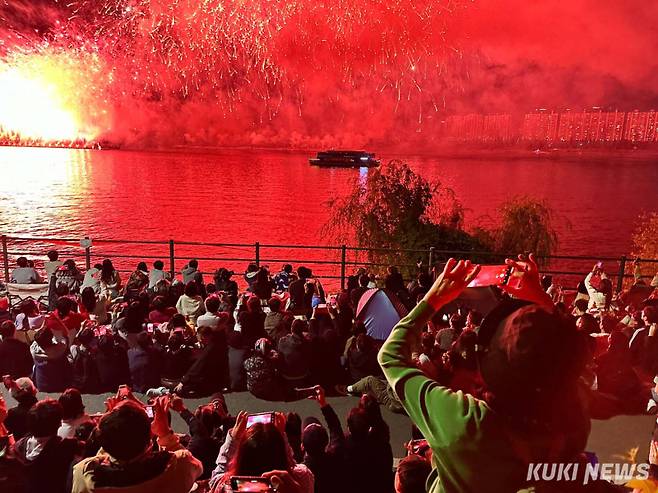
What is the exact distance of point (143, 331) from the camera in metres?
6.42

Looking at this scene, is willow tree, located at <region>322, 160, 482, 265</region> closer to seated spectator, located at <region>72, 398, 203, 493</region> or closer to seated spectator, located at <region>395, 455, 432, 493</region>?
seated spectator, located at <region>395, 455, 432, 493</region>

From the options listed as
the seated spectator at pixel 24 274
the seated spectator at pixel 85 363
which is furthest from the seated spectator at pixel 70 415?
the seated spectator at pixel 24 274

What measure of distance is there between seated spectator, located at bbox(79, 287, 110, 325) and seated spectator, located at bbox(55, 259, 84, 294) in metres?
0.75

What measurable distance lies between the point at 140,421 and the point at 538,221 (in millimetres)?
21813

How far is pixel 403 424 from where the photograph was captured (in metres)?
5.61

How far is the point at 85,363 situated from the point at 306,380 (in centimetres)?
246

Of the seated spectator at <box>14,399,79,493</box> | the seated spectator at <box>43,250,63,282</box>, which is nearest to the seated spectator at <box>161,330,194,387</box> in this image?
the seated spectator at <box>14,399,79,493</box>

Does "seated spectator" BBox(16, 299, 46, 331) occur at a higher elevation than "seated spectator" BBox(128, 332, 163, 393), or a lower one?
higher

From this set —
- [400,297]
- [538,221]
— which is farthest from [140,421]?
[538,221]

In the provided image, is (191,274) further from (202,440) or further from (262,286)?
(202,440)

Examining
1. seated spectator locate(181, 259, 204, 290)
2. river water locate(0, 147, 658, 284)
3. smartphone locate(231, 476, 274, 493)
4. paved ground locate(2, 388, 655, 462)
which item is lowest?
river water locate(0, 147, 658, 284)

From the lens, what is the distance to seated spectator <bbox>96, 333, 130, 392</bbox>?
6.11m

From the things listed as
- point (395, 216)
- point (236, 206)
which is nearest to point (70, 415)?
point (395, 216)

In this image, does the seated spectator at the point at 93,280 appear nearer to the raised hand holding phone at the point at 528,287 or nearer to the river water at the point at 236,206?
the raised hand holding phone at the point at 528,287
